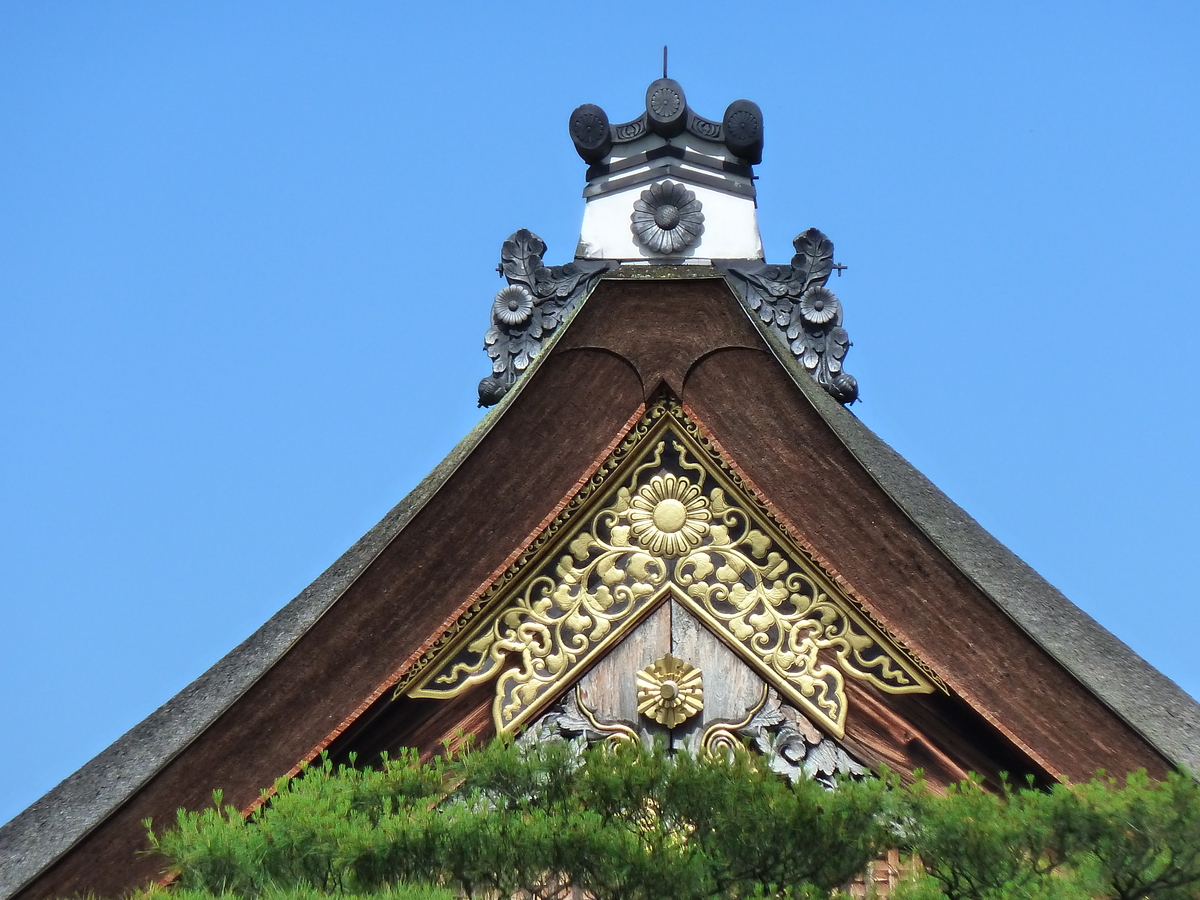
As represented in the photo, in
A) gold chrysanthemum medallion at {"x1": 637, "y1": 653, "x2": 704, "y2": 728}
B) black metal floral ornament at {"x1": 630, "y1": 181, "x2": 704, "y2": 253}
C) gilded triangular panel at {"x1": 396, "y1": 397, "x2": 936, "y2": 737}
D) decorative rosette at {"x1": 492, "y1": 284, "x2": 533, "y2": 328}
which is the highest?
black metal floral ornament at {"x1": 630, "y1": 181, "x2": 704, "y2": 253}

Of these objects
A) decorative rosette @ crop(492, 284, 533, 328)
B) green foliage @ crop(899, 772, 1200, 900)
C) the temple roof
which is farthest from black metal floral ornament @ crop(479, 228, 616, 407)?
green foliage @ crop(899, 772, 1200, 900)

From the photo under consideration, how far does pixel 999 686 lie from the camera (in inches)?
248

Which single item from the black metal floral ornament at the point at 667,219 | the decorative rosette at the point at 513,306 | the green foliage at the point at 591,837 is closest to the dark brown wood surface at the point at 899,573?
the green foliage at the point at 591,837

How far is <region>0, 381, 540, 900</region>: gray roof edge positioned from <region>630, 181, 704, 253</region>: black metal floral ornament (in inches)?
48.1

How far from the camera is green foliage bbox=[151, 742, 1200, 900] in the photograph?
4895 millimetres

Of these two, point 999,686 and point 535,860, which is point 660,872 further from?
point 999,686

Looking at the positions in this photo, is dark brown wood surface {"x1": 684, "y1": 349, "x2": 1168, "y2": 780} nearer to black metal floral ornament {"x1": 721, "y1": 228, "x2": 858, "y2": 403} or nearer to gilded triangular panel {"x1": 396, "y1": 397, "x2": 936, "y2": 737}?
gilded triangular panel {"x1": 396, "y1": 397, "x2": 936, "y2": 737}

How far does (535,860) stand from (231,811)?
123 centimetres

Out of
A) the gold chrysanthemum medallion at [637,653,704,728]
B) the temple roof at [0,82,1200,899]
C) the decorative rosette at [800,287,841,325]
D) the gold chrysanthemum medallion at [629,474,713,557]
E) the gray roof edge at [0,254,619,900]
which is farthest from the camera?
the decorative rosette at [800,287,841,325]

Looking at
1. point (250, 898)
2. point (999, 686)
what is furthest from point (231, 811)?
point (999, 686)

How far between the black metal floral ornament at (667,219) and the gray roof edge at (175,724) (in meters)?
1.22

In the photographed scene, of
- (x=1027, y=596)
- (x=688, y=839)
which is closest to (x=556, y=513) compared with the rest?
(x=688, y=839)

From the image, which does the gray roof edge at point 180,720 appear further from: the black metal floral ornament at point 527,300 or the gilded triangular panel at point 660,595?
the gilded triangular panel at point 660,595

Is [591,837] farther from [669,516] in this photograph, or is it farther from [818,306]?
[818,306]
